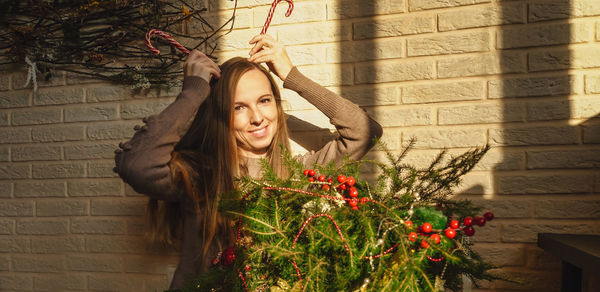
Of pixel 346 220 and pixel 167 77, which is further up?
pixel 167 77

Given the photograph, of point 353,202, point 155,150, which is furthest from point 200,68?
point 353,202

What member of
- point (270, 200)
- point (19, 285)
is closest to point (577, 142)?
point (270, 200)

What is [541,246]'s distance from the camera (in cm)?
158

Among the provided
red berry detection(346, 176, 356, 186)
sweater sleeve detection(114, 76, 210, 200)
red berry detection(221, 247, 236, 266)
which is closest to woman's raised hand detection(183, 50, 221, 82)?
sweater sleeve detection(114, 76, 210, 200)

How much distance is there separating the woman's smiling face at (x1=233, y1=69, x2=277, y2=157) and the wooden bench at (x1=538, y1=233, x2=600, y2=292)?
1.10m

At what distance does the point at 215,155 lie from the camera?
5.58 feet

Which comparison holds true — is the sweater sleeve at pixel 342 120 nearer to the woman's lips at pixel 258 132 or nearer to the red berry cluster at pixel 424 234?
the woman's lips at pixel 258 132

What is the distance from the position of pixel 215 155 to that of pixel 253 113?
0.23m

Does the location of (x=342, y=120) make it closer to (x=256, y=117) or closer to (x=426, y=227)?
(x=256, y=117)

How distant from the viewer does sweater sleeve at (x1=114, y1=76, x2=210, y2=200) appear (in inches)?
58.1

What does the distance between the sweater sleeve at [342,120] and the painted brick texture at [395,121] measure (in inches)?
6.9

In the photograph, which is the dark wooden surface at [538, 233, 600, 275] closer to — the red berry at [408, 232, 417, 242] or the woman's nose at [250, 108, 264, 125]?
the red berry at [408, 232, 417, 242]

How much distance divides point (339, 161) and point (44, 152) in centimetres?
156

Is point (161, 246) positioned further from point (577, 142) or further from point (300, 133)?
point (577, 142)
